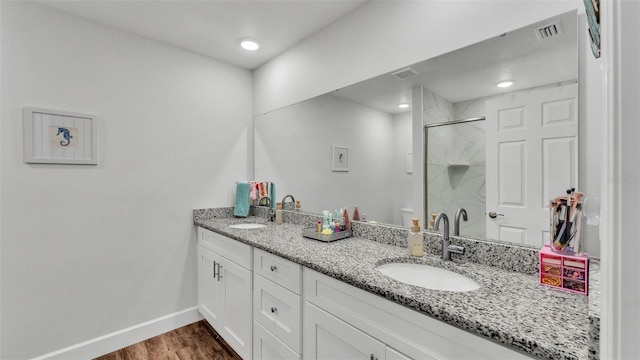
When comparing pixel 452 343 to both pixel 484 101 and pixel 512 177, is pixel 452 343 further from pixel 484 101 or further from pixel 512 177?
pixel 484 101

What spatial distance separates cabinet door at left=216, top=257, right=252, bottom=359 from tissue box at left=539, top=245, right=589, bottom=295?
1.44 m

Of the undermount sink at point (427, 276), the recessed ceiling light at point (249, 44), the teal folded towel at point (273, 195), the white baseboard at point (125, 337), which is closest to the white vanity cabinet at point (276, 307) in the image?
the undermount sink at point (427, 276)

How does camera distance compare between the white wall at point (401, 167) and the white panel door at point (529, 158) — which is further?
the white wall at point (401, 167)

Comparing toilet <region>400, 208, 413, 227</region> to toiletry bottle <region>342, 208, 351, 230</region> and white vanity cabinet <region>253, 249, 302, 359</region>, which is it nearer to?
toiletry bottle <region>342, 208, 351, 230</region>

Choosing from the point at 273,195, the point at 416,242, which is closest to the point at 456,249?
the point at 416,242

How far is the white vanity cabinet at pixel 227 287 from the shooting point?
1725 mm

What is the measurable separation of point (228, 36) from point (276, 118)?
0.73m

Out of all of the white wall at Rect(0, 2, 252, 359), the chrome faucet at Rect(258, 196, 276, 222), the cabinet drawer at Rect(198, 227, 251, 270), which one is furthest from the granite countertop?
the white wall at Rect(0, 2, 252, 359)

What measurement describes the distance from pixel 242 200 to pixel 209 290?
2.67ft

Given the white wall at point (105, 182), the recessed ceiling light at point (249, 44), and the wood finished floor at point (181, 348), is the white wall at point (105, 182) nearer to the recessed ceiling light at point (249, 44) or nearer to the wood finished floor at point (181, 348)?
the wood finished floor at point (181, 348)

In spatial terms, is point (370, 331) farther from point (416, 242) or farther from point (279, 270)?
point (279, 270)

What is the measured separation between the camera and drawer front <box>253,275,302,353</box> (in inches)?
52.2

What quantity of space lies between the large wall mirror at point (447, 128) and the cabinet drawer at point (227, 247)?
26.1 inches

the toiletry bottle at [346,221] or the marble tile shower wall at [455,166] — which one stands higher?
the marble tile shower wall at [455,166]
